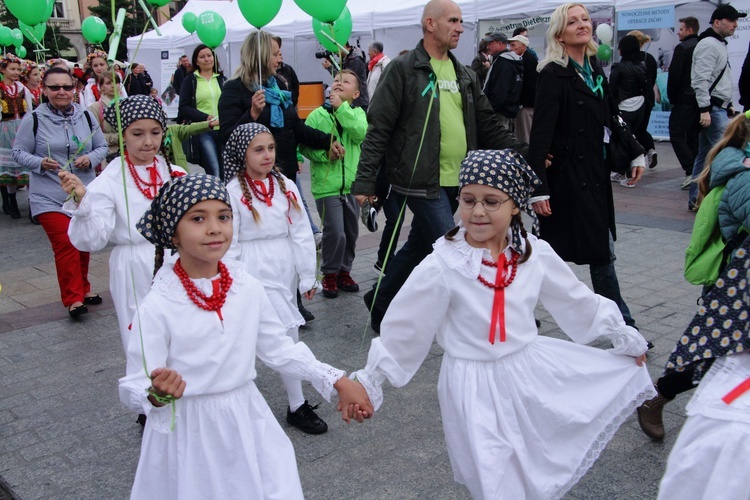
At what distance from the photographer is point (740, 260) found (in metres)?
2.29

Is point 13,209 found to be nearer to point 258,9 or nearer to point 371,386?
point 258,9

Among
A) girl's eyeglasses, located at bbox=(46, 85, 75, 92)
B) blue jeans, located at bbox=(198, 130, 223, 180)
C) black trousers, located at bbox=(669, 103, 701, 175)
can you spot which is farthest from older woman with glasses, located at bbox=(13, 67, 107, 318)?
black trousers, located at bbox=(669, 103, 701, 175)

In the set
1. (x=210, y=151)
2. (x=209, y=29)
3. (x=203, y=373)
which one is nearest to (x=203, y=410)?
(x=203, y=373)

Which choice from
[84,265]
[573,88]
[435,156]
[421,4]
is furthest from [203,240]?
[421,4]

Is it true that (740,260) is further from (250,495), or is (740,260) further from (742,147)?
(250,495)

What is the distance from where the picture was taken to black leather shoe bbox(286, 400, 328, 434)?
4070 mm

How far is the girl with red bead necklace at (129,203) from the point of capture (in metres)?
4.03

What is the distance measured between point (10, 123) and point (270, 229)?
7362mm

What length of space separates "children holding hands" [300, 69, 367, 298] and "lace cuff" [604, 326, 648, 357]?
134 inches

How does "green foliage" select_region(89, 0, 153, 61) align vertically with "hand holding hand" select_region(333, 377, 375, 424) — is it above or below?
above

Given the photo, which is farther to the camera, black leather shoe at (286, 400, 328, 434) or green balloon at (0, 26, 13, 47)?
green balloon at (0, 26, 13, 47)

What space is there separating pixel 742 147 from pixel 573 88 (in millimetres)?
1417

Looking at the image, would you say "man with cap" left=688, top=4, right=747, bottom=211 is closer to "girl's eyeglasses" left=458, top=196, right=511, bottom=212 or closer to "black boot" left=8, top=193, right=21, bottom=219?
"girl's eyeglasses" left=458, top=196, right=511, bottom=212

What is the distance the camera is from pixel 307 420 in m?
4.10
